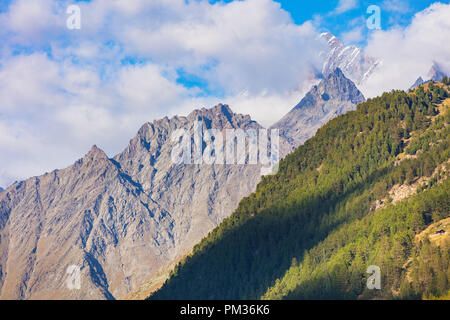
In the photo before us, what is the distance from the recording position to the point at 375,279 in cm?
17688

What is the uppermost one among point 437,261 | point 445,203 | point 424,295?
point 445,203

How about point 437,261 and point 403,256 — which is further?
point 403,256

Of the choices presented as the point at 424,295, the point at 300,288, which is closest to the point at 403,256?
the point at 424,295

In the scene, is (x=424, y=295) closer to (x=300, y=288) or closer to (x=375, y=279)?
(x=375, y=279)

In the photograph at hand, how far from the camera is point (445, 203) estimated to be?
7466 inches
